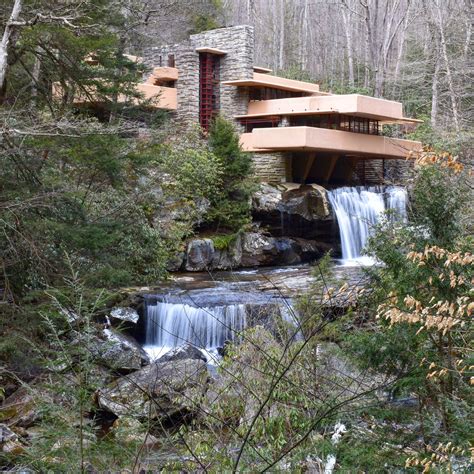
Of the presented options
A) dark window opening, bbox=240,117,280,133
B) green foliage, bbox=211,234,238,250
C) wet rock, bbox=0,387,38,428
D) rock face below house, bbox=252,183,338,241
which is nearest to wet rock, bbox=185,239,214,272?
green foliage, bbox=211,234,238,250

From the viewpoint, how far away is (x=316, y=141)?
68.5 ft

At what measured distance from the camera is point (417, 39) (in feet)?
112

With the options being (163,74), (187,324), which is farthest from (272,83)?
(187,324)

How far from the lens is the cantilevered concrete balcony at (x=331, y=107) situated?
2170 cm

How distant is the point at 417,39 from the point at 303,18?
767 cm

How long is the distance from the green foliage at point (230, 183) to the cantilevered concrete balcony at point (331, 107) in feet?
12.3

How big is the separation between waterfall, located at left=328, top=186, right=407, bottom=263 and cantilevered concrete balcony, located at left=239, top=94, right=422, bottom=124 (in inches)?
96.2

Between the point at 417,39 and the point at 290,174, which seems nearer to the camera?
the point at 290,174

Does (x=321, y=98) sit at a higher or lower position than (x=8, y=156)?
higher

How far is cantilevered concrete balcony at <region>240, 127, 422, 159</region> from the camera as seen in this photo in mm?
20703

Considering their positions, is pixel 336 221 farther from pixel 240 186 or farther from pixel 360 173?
pixel 360 173

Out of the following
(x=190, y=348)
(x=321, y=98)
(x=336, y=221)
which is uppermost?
(x=321, y=98)

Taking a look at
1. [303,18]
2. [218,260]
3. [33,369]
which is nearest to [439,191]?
[33,369]

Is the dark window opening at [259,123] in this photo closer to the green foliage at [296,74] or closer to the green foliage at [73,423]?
the green foliage at [296,74]
